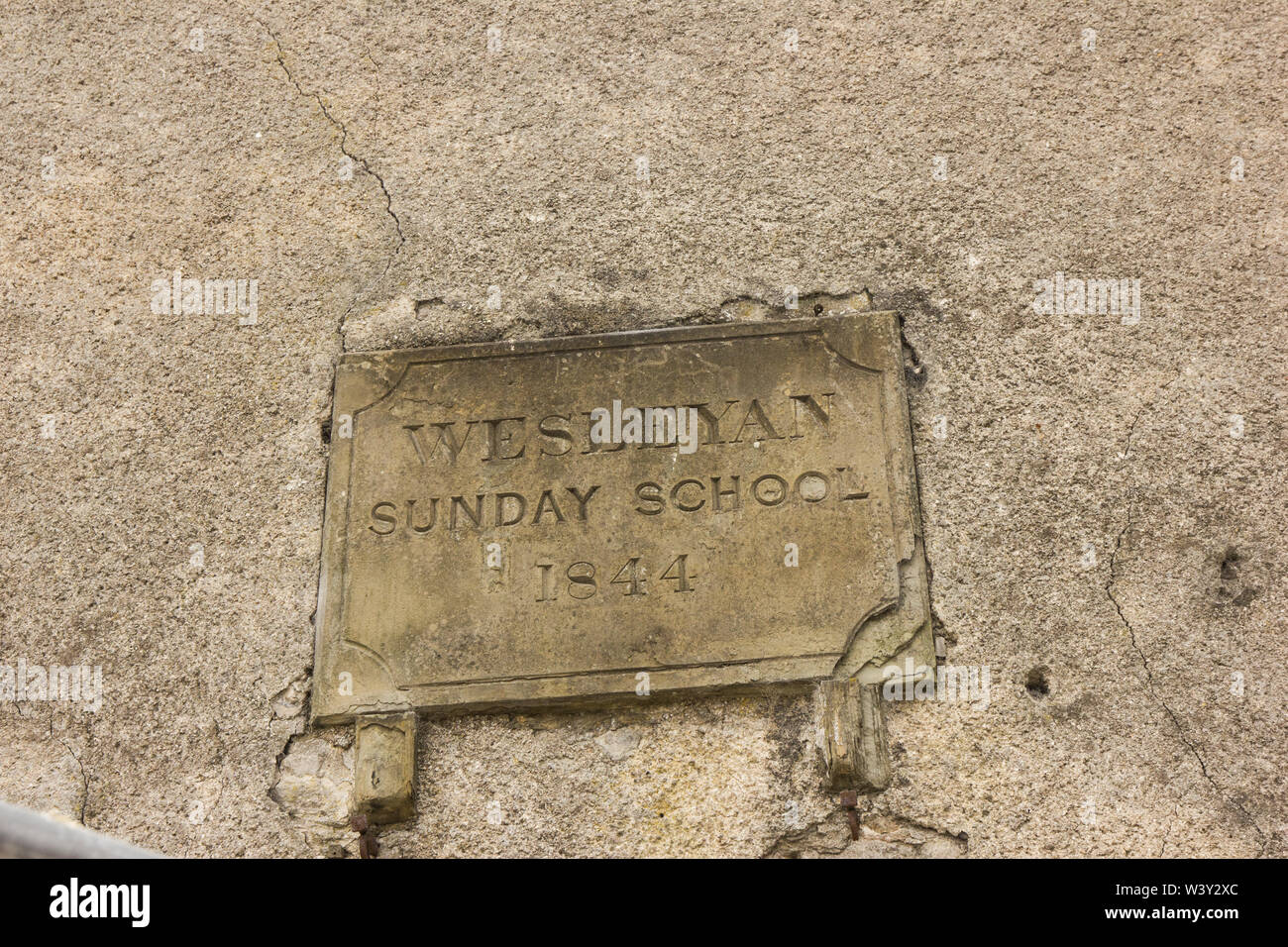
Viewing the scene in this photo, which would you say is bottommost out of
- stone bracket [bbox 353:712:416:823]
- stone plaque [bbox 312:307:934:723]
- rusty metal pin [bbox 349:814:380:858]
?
rusty metal pin [bbox 349:814:380:858]

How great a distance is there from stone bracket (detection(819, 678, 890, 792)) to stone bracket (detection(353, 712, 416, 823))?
2.96 feet

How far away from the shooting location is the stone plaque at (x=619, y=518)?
2613 mm

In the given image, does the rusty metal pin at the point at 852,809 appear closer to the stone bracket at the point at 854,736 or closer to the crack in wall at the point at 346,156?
the stone bracket at the point at 854,736

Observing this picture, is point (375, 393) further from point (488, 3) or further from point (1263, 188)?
point (1263, 188)

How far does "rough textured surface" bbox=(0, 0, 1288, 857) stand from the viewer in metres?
2.54

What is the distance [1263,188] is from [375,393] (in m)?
2.26

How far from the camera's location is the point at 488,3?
136 inches

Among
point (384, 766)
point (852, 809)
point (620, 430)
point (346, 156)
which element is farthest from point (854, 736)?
point (346, 156)

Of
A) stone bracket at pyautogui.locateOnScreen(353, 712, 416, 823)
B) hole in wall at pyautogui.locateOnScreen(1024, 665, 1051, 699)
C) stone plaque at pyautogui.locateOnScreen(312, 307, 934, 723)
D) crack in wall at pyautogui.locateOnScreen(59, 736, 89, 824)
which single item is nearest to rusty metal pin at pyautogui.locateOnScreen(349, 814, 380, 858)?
stone bracket at pyautogui.locateOnScreen(353, 712, 416, 823)

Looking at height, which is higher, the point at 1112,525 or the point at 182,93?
the point at 182,93

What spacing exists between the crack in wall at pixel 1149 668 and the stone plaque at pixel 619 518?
1.37ft

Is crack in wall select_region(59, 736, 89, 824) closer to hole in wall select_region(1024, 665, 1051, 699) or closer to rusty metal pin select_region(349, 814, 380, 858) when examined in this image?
rusty metal pin select_region(349, 814, 380, 858)

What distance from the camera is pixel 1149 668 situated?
2537 mm

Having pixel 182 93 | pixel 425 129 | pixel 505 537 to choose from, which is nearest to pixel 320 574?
pixel 505 537
